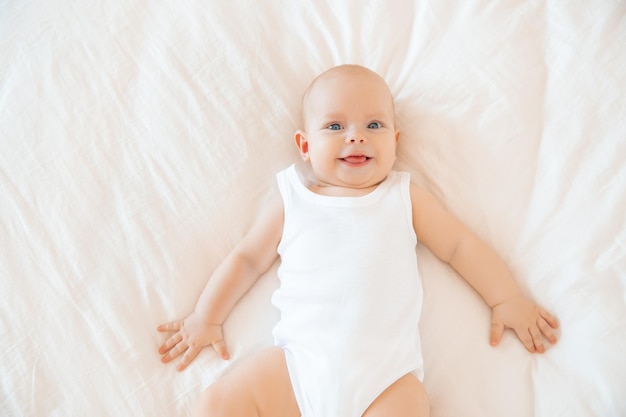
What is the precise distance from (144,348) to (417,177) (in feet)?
2.27

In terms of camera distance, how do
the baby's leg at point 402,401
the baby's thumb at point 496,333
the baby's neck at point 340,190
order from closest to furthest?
the baby's leg at point 402,401 < the baby's thumb at point 496,333 < the baby's neck at point 340,190

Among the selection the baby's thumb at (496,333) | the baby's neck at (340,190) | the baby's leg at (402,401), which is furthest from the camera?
the baby's neck at (340,190)

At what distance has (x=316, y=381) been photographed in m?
1.08

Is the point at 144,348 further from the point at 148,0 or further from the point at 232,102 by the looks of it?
the point at 148,0

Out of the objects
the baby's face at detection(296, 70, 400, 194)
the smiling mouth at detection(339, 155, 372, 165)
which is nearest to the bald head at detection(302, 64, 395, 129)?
the baby's face at detection(296, 70, 400, 194)

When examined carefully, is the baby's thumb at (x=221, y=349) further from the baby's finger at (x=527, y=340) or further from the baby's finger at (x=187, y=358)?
the baby's finger at (x=527, y=340)

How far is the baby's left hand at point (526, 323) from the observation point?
113 centimetres

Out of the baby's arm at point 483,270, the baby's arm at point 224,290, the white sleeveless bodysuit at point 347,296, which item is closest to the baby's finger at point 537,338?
the baby's arm at point 483,270

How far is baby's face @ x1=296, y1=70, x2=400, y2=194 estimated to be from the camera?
122 cm

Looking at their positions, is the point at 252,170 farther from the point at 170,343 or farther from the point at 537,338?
the point at 537,338

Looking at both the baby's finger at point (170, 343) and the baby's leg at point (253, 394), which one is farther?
the baby's finger at point (170, 343)

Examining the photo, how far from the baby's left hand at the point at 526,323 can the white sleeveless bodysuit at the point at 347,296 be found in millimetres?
164

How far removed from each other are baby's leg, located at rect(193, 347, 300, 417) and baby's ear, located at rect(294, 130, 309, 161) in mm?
454

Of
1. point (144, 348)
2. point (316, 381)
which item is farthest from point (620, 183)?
point (144, 348)
